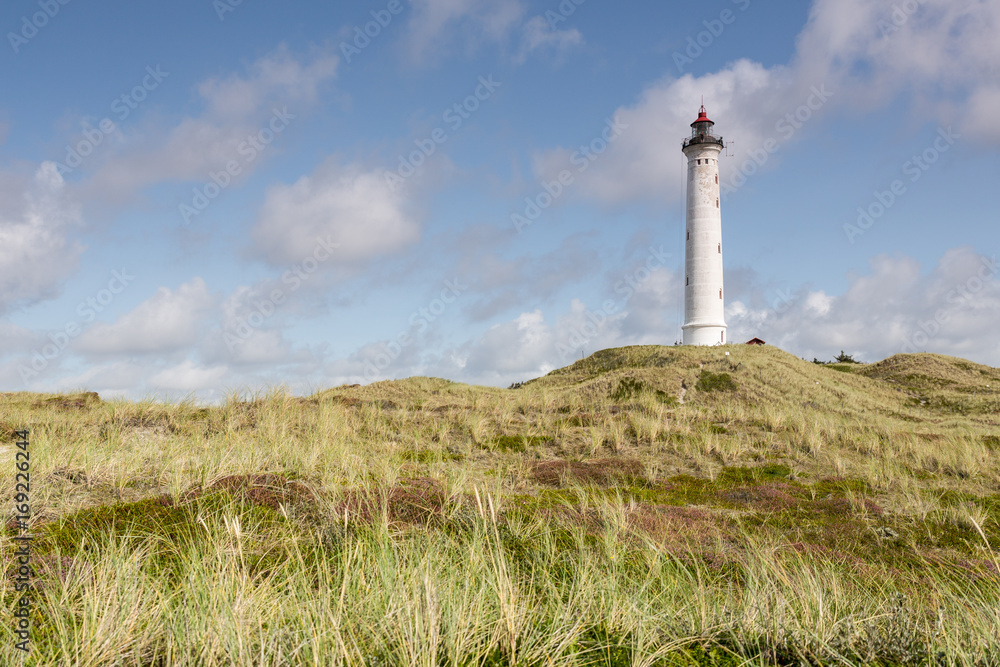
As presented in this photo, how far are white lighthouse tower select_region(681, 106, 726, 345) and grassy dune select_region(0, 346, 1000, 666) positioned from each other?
19534 mm

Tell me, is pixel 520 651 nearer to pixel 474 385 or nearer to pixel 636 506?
pixel 636 506

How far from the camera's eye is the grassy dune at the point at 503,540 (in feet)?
9.84

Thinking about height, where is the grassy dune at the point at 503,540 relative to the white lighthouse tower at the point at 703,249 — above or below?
below

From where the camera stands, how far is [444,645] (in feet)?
9.49

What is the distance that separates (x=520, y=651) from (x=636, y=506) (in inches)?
185

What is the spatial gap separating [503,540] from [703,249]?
32.3m

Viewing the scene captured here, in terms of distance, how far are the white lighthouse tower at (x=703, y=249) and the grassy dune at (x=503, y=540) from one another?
19534 millimetres

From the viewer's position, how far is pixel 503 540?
16.8ft

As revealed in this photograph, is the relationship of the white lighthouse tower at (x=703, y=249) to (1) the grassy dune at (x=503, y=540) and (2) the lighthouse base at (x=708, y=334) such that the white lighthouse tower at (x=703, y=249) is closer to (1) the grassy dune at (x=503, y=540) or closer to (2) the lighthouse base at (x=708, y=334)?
(2) the lighthouse base at (x=708, y=334)

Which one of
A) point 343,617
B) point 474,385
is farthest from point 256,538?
point 474,385

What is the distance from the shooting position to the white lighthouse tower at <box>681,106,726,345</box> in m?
34.5

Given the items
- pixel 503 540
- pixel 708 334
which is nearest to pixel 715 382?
pixel 708 334

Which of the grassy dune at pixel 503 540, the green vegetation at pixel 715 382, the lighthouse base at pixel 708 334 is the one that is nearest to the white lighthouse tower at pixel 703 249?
the lighthouse base at pixel 708 334

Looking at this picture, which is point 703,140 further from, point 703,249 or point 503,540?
point 503,540
